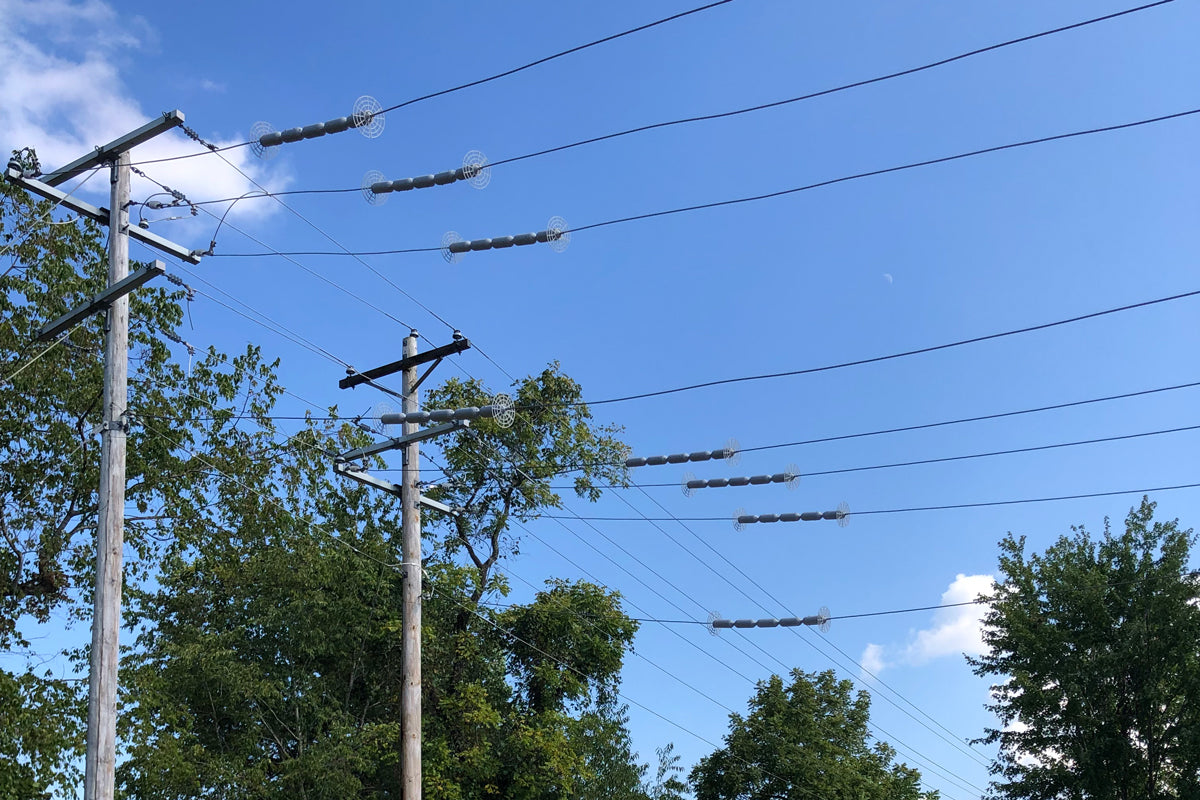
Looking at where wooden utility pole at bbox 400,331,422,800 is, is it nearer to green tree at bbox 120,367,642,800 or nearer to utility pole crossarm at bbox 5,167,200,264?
utility pole crossarm at bbox 5,167,200,264

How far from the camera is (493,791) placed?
102 ft

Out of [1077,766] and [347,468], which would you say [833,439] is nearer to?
[347,468]

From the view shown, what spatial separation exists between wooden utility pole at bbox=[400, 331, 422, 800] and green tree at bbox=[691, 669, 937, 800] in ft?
103

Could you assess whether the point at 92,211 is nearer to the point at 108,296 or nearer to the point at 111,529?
the point at 108,296

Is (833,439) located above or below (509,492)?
below

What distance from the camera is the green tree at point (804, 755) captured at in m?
44.1

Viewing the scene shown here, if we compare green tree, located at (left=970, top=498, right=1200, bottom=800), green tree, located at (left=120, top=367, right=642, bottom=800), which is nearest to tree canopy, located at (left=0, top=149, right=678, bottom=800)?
green tree, located at (left=120, top=367, right=642, bottom=800)

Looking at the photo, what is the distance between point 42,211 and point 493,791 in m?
18.0

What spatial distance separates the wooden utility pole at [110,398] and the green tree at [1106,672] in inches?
1315

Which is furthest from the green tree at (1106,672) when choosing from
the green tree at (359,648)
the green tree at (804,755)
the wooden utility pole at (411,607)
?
the wooden utility pole at (411,607)

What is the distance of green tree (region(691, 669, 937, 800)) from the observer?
44.1 metres

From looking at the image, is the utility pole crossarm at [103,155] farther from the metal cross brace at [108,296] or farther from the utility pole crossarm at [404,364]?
the utility pole crossarm at [404,364]

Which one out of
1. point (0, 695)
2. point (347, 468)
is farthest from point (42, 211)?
point (347, 468)

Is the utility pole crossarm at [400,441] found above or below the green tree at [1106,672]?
below
